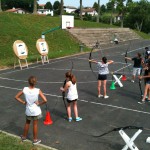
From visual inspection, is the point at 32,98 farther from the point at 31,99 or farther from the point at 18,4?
the point at 18,4

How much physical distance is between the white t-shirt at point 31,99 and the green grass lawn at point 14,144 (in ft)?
2.99

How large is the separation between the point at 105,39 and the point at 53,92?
3081 centimetres

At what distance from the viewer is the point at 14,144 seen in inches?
306

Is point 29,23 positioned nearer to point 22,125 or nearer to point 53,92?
point 53,92

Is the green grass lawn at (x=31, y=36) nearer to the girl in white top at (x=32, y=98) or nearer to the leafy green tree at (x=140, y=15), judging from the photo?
the girl in white top at (x=32, y=98)

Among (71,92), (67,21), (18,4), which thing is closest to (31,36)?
(67,21)

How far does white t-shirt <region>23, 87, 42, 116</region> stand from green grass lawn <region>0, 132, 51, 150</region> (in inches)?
35.9

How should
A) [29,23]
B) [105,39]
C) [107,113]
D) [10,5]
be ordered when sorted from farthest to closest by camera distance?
[10,5]
[105,39]
[29,23]
[107,113]

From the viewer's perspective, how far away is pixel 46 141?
316 inches

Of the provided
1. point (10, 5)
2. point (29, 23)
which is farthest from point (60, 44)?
point (10, 5)

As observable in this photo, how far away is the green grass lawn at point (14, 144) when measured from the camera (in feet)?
24.8

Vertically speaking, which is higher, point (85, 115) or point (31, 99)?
point (31, 99)

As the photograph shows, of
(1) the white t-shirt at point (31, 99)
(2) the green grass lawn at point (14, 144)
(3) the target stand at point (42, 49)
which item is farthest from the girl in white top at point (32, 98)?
(3) the target stand at point (42, 49)

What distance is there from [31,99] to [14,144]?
1436 mm
